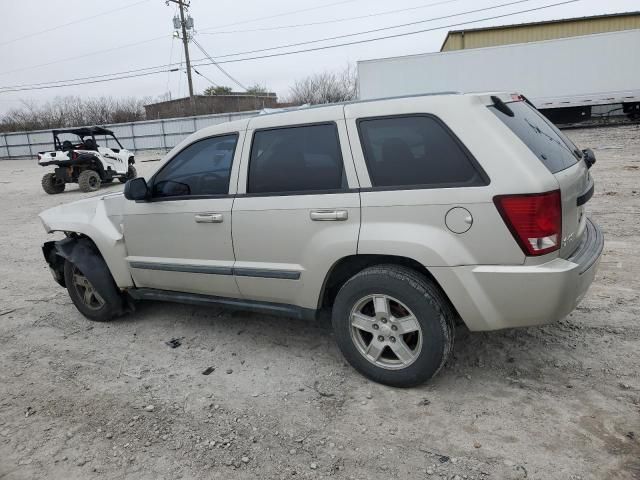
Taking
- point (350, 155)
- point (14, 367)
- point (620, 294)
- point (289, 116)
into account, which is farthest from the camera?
point (620, 294)

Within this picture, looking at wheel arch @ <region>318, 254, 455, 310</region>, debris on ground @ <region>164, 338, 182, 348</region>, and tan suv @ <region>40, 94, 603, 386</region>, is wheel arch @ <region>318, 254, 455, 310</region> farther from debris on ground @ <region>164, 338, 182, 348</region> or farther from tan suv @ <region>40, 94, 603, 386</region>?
debris on ground @ <region>164, 338, 182, 348</region>

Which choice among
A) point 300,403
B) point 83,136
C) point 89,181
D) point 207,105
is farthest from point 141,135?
point 300,403

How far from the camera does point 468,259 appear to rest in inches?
104

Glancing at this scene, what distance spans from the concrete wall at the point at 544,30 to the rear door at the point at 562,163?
105 ft

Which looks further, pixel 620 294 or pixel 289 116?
pixel 620 294

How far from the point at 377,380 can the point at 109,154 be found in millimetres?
14862

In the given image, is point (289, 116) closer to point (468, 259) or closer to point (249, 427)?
point (468, 259)

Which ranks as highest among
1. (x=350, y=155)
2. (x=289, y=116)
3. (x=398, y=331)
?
(x=289, y=116)

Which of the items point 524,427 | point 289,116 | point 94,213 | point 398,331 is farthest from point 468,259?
point 94,213

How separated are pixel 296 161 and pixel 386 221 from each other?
82 cm

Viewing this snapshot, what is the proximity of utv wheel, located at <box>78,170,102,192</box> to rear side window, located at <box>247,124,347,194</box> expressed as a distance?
1309cm

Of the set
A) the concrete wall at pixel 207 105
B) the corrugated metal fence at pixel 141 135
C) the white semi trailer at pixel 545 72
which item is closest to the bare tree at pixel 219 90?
the concrete wall at pixel 207 105

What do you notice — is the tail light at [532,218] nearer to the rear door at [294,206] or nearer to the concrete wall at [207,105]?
the rear door at [294,206]

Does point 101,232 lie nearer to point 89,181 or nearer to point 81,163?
point 89,181
